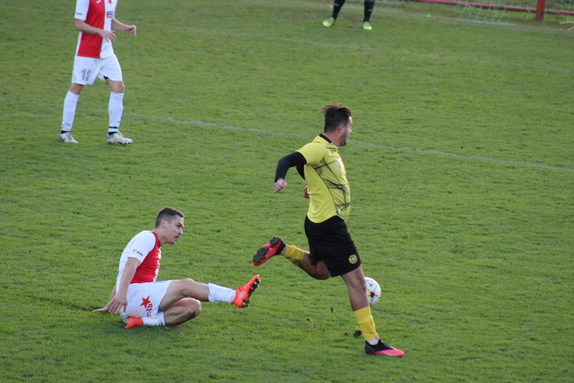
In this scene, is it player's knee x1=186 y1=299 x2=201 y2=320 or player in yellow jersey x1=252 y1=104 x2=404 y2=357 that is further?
player's knee x1=186 y1=299 x2=201 y2=320

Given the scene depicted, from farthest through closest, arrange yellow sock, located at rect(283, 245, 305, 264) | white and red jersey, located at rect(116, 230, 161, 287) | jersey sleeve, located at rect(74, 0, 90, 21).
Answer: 1. jersey sleeve, located at rect(74, 0, 90, 21)
2. yellow sock, located at rect(283, 245, 305, 264)
3. white and red jersey, located at rect(116, 230, 161, 287)

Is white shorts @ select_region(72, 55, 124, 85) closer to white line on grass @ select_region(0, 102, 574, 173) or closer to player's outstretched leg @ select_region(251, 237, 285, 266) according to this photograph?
white line on grass @ select_region(0, 102, 574, 173)

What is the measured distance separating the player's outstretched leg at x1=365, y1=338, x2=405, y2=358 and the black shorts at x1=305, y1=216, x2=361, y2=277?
0.61 metres

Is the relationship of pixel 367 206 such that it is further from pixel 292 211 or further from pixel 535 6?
pixel 535 6

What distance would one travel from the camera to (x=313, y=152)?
5.15m

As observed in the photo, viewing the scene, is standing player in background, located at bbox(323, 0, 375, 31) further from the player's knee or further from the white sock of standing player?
the player's knee

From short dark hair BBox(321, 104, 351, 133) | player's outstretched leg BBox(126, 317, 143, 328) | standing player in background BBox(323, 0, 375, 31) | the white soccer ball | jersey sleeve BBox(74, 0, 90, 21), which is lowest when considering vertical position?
player's outstretched leg BBox(126, 317, 143, 328)

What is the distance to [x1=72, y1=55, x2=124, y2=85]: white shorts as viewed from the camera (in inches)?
375

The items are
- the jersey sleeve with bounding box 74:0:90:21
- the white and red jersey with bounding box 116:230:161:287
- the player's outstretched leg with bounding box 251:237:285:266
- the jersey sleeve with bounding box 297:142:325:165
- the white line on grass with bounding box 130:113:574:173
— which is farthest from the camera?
the white line on grass with bounding box 130:113:574:173

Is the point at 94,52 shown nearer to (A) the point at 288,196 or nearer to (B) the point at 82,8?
(B) the point at 82,8

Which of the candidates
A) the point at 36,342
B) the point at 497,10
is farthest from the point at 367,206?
the point at 497,10

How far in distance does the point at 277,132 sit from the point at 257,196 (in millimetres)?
2589

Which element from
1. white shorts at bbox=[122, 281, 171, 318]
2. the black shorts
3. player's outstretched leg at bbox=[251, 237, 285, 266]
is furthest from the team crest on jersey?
the black shorts

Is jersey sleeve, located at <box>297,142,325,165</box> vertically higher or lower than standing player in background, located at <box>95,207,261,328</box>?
higher
